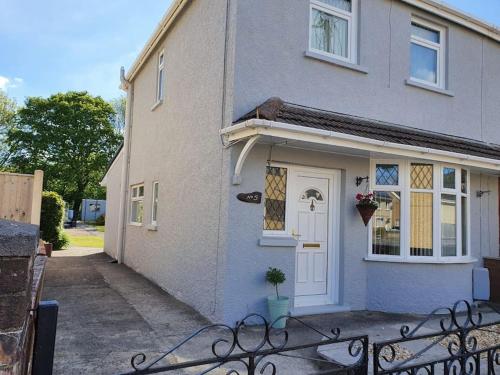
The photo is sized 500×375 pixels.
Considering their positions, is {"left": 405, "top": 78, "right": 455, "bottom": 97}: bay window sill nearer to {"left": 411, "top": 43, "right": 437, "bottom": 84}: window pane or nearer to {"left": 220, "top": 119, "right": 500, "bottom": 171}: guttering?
{"left": 411, "top": 43, "right": 437, "bottom": 84}: window pane

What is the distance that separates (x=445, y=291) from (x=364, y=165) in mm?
2831

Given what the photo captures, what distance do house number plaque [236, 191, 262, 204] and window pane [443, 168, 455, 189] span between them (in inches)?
152

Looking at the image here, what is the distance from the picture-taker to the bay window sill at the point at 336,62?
23.2 ft

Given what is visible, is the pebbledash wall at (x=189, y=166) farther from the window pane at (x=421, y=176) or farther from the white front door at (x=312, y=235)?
the window pane at (x=421, y=176)

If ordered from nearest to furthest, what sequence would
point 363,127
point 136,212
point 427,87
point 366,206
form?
point 363,127 → point 366,206 → point 427,87 → point 136,212

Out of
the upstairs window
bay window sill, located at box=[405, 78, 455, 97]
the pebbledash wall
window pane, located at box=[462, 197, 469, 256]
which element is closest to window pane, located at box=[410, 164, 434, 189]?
window pane, located at box=[462, 197, 469, 256]

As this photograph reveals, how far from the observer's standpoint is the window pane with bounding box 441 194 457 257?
7797mm

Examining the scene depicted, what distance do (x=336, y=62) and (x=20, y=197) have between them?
6.22m

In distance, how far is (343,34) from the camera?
25.4ft

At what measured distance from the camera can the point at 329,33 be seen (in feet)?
24.9

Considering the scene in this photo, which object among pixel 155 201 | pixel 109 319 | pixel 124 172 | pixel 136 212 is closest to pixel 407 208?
pixel 109 319

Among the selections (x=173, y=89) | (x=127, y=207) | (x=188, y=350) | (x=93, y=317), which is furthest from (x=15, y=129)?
(x=188, y=350)

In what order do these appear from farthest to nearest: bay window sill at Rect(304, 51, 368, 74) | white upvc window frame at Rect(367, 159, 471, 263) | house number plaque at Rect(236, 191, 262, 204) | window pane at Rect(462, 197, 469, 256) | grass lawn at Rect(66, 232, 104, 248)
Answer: grass lawn at Rect(66, 232, 104, 248)
window pane at Rect(462, 197, 469, 256)
white upvc window frame at Rect(367, 159, 471, 263)
bay window sill at Rect(304, 51, 368, 74)
house number plaque at Rect(236, 191, 262, 204)

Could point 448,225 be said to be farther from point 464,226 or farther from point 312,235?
point 312,235
